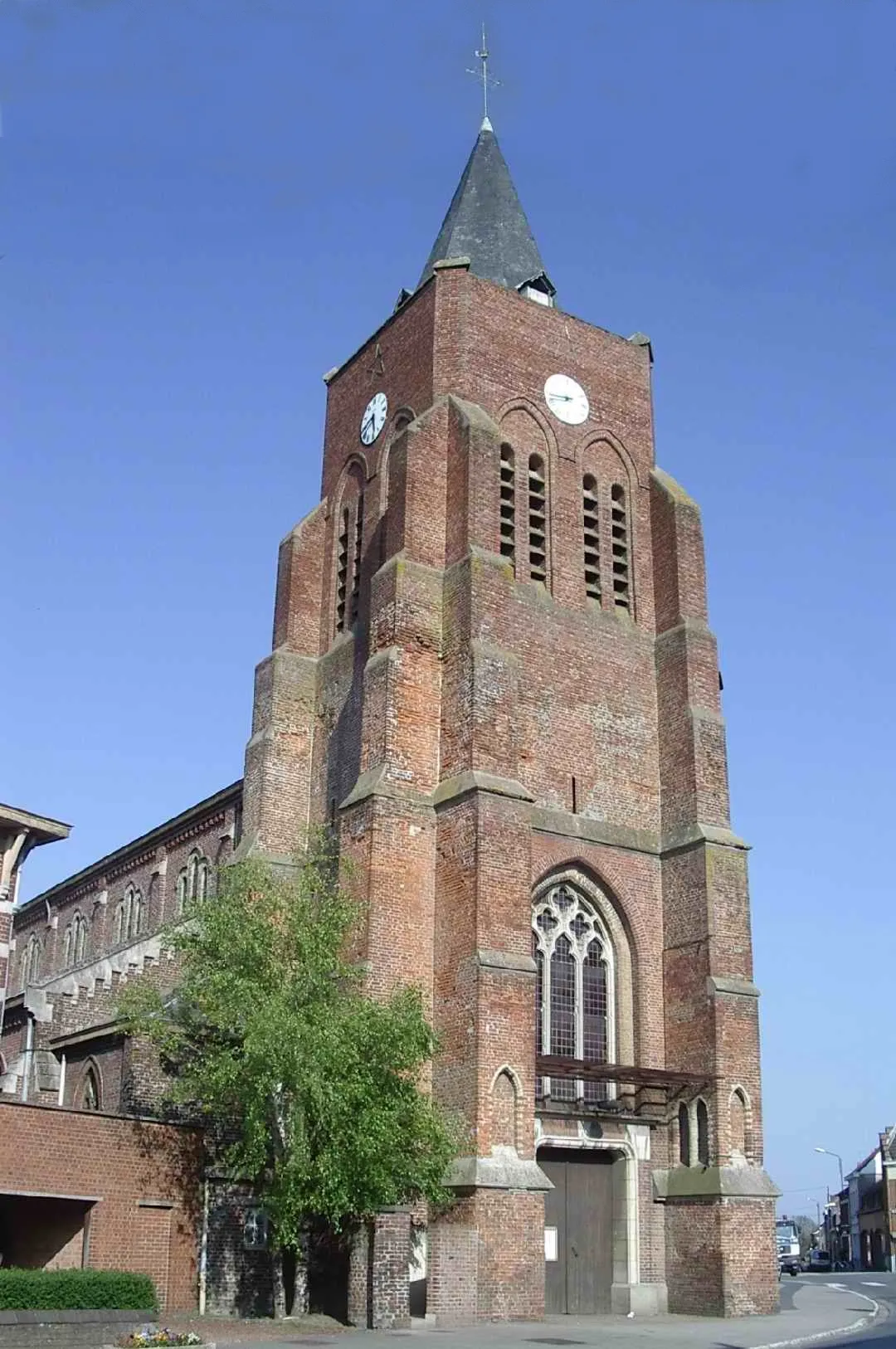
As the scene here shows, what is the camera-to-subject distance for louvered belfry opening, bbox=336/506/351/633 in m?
34.8

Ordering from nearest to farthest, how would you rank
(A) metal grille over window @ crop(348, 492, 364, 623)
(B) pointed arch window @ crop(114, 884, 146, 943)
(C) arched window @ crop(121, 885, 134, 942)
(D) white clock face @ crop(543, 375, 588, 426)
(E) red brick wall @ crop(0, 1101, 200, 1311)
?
(E) red brick wall @ crop(0, 1101, 200, 1311), (A) metal grille over window @ crop(348, 492, 364, 623), (D) white clock face @ crop(543, 375, 588, 426), (B) pointed arch window @ crop(114, 884, 146, 943), (C) arched window @ crop(121, 885, 134, 942)

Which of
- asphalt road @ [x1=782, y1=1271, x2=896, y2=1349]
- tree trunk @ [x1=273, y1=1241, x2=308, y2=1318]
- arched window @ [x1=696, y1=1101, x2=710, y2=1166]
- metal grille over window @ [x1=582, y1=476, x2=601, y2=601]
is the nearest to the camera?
asphalt road @ [x1=782, y1=1271, x2=896, y2=1349]

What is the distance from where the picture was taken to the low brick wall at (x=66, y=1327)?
1845 cm

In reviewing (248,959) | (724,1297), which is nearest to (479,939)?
(248,959)

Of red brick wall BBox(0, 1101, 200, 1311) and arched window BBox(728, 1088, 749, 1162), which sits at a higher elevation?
arched window BBox(728, 1088, 749, 1162)

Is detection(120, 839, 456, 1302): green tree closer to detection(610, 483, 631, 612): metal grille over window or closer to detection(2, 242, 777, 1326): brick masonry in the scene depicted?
detection(2, 242, 777, 1326): brick masonry

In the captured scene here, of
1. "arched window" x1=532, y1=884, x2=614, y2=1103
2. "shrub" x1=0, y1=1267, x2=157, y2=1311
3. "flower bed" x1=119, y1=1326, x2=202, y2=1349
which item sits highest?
"arched window" x1=532, y1=884, x2=614, y2=1103

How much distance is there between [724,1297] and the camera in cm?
2684

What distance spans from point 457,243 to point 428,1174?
80.6 ft

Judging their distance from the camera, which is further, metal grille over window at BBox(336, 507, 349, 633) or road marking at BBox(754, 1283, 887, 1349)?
metal grille over window at BBox(336, 507, 349, 633)

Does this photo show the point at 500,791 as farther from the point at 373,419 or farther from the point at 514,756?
the point at 373,419

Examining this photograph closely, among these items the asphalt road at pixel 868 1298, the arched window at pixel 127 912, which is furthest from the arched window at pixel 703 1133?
the arched window at pixel 127 912

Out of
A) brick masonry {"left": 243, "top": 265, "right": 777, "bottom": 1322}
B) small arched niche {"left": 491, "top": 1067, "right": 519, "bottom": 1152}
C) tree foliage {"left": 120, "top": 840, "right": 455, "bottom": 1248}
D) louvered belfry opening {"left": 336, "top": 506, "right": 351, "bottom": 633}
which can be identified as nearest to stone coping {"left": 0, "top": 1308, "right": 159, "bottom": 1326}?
tree foliage {"left": 120, "top": 840, "right": 455, "bottom": 1248}

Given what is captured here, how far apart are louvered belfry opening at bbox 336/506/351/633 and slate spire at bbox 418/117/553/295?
678 cm
